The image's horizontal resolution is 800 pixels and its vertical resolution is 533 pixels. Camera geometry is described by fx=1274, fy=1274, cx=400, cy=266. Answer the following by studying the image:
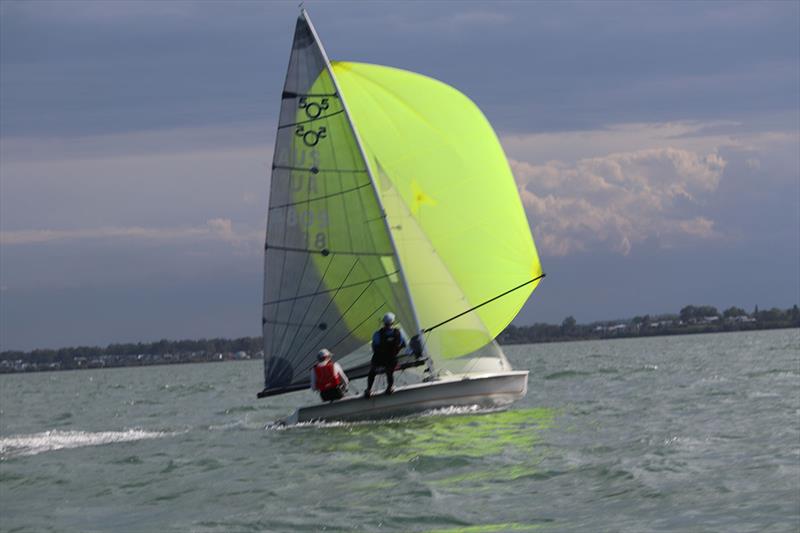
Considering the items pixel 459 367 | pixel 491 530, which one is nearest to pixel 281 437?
pixel 459 367

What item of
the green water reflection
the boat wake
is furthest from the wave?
the green water reflection

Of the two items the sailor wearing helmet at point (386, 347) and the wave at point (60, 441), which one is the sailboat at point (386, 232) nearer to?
the sailor wearing helmet at point (386, 347)

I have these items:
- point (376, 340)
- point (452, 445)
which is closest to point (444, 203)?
point (376, 340)

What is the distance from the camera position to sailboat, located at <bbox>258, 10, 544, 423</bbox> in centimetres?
2172

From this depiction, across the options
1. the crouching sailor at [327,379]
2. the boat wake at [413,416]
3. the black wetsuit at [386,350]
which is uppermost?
the black wetsuit at [386,350]

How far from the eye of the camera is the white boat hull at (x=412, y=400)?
19.8m

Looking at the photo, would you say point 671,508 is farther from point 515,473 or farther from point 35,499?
point 35,499

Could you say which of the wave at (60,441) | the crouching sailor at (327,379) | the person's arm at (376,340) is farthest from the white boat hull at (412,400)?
the wave at (60,441)

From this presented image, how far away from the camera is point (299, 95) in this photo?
22109 mm

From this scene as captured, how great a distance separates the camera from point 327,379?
804 inches

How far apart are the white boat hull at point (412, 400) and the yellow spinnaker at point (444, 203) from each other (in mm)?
1510

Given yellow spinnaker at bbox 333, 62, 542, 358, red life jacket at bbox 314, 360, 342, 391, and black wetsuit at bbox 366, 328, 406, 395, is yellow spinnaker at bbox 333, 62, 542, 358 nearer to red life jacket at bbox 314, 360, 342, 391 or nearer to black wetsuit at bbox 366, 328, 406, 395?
black wetsuit at bbox 366, 328, 406, 395

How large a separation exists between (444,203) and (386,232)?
141 cm

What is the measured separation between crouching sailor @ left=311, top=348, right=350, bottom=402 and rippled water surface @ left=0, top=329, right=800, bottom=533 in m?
0.61
